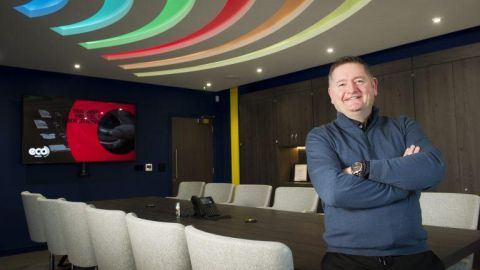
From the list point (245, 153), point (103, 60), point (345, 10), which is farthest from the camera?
point (245, 153)

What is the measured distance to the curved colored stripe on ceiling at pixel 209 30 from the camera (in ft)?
11.7

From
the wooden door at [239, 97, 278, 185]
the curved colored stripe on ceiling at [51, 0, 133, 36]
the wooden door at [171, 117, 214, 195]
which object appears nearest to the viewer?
the curved colored stripe on ceiling at [51, 0, 133, 36]

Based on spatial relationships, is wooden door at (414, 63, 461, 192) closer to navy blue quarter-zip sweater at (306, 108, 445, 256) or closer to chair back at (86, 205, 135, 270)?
navy blue quarter-zip sweater at (306, 108, 445, 256)

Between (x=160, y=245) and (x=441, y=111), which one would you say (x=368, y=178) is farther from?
(x=441, y=111)

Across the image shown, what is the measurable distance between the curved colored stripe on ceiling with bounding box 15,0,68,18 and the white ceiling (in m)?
0.05

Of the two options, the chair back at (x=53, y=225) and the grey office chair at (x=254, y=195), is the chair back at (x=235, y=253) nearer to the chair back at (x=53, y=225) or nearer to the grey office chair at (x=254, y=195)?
the chair back at (x=53, y=225)

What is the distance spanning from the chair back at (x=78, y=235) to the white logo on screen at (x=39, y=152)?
301cm

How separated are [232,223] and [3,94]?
14.6ft

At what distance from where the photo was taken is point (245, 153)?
659 cm

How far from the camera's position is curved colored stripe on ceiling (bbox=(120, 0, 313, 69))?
358 centimetres

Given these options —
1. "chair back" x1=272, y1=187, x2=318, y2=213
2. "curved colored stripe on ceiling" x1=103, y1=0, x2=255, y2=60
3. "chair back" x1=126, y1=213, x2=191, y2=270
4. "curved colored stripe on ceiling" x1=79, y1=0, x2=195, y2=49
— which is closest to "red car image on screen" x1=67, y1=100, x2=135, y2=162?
"curved colored stripe on ceiling" x1=103, y1=0, x2=255, y2=60

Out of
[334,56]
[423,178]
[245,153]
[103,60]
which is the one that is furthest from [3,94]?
[423,178]

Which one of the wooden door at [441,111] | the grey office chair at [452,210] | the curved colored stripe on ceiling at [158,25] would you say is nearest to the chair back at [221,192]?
the curved colored stripe on ceiling at [158,25]

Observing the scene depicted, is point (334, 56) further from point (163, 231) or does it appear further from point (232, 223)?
point (163, 231)
